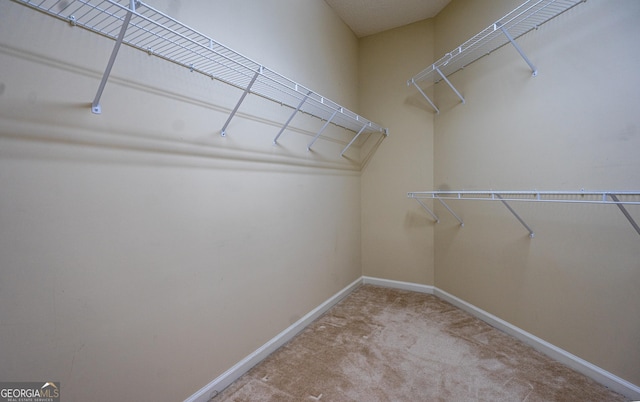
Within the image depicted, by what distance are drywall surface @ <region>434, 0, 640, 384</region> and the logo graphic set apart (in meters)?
2.48

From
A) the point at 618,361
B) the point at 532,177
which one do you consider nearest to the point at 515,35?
the point at 532,177

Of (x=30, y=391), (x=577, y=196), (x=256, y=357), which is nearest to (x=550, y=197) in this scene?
(x=577, y=196)

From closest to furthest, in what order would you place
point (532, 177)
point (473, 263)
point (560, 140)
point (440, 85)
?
point (560, 140) → point (532, 177) → point (473, 263) → point (440, 85)

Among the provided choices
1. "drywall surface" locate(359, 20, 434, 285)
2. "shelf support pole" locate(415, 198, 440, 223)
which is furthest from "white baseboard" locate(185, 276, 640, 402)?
"shelf support pole" locate(415, 198, 440, 223)

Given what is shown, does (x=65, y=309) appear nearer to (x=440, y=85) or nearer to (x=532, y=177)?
(x=532, y=177)

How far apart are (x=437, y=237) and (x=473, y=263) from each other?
1.51 ft

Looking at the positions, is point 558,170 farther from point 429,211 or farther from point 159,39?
point 159,39

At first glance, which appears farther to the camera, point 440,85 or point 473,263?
point 440,85

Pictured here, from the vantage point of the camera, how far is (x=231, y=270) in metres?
1.54

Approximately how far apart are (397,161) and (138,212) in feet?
8.02

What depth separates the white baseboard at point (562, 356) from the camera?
140cm

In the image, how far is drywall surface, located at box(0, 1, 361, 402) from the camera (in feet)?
2.82

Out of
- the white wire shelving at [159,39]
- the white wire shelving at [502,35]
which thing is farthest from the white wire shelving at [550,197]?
the white wire shelving at [159,39]

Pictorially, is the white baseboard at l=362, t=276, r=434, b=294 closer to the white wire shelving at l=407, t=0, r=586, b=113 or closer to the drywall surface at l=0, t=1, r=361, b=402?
the drywall surface at l=0, t=1, r=361, b=402
